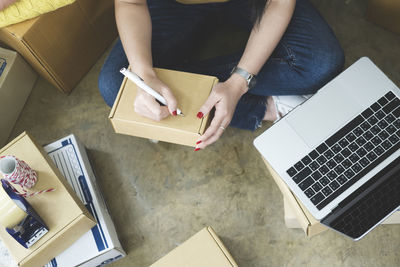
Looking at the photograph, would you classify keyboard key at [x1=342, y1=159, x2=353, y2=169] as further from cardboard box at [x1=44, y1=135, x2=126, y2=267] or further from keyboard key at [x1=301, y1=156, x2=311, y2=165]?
cardboard box at [x1=44, y1=135, x2=126, y2=267]

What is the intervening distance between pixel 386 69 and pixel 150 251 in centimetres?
108

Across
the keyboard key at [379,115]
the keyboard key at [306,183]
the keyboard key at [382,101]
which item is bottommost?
the keyboard key at [306,183]

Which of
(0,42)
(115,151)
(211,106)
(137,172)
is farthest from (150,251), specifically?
(0,42)

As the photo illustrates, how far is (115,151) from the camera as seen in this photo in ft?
4.33

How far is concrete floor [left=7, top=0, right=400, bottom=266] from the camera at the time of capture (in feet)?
3.85

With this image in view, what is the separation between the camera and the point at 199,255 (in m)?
0.93

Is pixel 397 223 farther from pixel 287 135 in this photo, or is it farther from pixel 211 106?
pixel 211 106

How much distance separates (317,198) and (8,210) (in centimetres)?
76

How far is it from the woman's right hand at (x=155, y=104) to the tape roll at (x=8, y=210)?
38cm

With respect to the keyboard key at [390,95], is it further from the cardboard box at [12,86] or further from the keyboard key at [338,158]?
the cardboard box at [12,86]

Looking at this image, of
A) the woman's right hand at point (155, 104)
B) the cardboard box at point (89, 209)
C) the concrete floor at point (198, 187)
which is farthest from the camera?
the concrete floor at point (198, 187)

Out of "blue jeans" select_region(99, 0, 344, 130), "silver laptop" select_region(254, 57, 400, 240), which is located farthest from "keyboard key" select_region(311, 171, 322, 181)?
"blue jeans" select_region(99, 0, 344, 130)

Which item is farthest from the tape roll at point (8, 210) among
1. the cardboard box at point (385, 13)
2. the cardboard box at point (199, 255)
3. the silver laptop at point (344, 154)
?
the cardboard box at point (385, 13)

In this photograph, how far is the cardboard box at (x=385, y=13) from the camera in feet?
4.17
